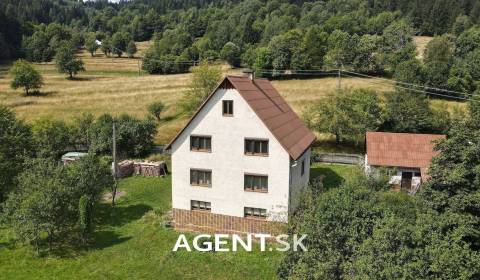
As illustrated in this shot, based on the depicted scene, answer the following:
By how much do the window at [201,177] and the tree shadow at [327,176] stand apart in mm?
14710

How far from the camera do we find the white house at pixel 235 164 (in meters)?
30.0

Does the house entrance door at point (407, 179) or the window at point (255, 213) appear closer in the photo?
the window at point (255, 213)

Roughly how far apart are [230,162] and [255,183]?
98.3 inches

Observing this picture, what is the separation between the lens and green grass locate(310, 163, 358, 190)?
43331mm

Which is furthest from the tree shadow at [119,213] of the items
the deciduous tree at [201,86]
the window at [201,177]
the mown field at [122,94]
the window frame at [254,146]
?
the deciduous tree at [201,86]

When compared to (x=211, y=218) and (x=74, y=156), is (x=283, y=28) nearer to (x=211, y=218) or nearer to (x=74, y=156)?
(x=74, y=156)

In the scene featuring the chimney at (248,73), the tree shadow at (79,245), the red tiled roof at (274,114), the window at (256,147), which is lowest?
the tree shadow at (79,245)

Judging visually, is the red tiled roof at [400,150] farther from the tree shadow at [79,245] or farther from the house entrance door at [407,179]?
the tree shadow at [79,245]

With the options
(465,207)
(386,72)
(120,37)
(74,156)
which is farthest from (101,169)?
(120,37)

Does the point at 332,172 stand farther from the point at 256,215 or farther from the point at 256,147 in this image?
the point at 256,147

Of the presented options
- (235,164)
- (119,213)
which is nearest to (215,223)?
(235,164)

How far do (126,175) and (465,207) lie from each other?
36.5m

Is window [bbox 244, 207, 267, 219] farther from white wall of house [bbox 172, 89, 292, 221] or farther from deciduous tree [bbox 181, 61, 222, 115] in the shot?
deciduous tree [bbox 181, 61, 222, 115]

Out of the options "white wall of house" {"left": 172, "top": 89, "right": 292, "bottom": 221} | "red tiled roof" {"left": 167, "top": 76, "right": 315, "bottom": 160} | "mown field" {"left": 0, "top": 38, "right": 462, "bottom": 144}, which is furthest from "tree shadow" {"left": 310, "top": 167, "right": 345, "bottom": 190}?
"mown field" {"left": 0, "top": 38, "right": 462, "bottom": 144}
